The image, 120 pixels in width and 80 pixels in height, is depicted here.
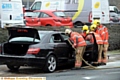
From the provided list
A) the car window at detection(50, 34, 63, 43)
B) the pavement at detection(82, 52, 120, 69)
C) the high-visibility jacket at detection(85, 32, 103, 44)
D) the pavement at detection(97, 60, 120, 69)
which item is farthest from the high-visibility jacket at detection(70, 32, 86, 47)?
the pavement at detection(97, 60, 120, 69)

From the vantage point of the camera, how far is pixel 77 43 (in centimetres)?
1360

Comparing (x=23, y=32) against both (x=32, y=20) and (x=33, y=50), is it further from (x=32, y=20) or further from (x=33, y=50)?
(x=32, y=20)

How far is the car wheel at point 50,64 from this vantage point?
12461 mm

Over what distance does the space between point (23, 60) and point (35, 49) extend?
18.8 inches

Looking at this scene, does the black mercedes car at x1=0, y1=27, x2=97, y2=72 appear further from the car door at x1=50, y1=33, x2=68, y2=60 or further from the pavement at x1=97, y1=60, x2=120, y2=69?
the pavement at x1=97, y1=60, x2=120, y2=69

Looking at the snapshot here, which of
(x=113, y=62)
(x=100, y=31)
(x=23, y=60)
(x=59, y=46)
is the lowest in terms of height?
(x=113, y=62)

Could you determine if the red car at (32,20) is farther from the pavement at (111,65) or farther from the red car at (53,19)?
the pavement at (111,65)

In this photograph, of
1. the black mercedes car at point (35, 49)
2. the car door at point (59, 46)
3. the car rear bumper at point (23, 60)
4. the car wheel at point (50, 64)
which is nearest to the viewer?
the car rear bumper at point (23, 60)

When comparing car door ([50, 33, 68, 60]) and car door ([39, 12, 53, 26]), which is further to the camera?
car door ([39, 12, 53, 26])

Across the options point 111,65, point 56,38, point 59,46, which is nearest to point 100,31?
point 111,65

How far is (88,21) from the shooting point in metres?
27.4

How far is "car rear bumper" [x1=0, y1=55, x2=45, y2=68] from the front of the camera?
1209cm

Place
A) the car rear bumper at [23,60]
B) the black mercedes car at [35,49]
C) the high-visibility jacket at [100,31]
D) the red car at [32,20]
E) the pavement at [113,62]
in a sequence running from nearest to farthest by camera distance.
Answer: the car rear bumper at [23,60]
the black mercedes car at [35,49]
the pavement at [113,62]
the high-visibility jacket at [100,31]
the red car at [32,20]

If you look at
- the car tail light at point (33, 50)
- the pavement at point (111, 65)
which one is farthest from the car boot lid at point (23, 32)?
the pavement at point (111, 65)
